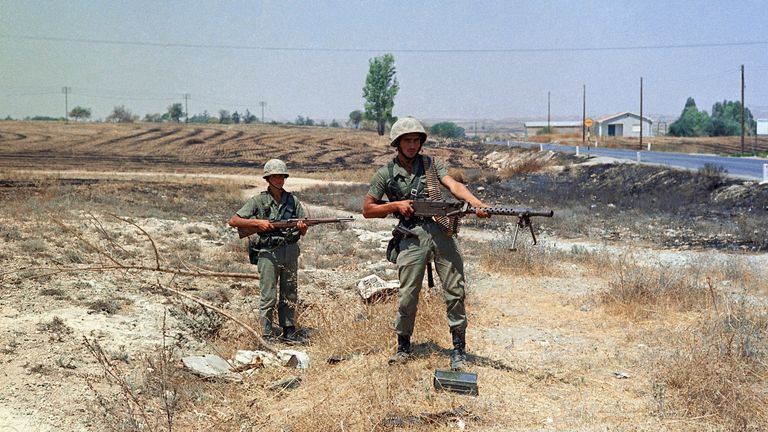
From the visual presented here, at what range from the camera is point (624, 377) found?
207 inches

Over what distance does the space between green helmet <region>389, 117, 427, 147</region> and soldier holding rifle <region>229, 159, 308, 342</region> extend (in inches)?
54.1

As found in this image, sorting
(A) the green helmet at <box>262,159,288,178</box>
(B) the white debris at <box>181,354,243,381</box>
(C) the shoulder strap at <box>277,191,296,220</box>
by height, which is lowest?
(B) the white debris at <box>181,354,243,381</box>

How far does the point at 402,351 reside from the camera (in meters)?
5.39

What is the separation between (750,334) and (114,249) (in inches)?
293

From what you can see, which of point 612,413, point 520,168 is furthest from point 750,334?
point 520,168

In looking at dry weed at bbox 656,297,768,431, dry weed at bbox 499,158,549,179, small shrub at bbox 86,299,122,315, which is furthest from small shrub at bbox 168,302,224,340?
dry weed at bbox 499,158,549,179

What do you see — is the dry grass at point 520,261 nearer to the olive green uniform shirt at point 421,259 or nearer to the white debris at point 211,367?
the olive green uniform shirt at point 421,259

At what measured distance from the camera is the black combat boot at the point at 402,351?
17.4 ft

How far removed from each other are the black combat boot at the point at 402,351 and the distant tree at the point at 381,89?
6915 centimetres

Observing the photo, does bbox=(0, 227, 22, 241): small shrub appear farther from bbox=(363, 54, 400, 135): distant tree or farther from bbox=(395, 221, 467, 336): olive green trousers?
bbox=(363, 54, 400, 135): distant tree

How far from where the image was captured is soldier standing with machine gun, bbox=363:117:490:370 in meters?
5.18

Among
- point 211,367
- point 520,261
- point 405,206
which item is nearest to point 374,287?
point 211,367

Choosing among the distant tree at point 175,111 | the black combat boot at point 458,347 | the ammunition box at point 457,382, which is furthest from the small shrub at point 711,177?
the distant tree at point 175,111

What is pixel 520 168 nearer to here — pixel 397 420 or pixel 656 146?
pixel 656 146
